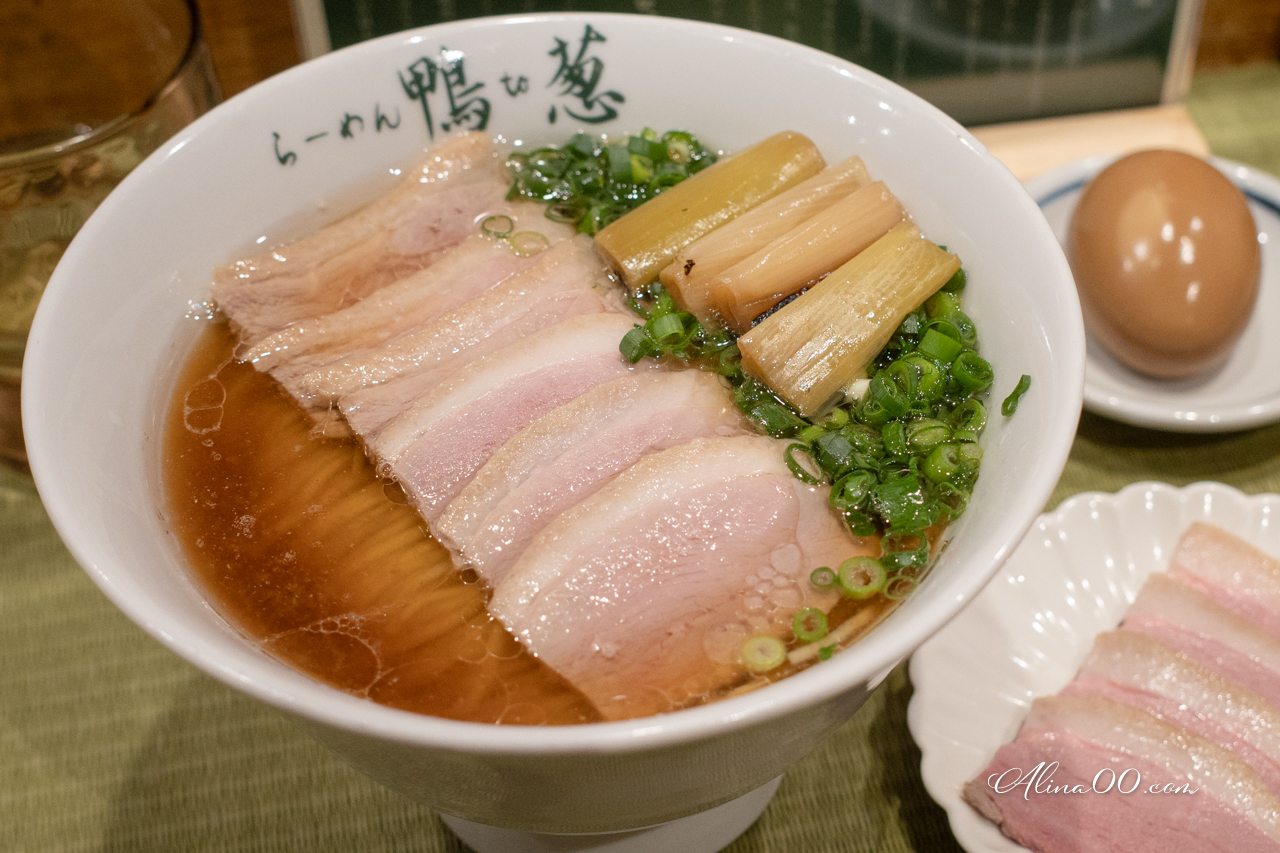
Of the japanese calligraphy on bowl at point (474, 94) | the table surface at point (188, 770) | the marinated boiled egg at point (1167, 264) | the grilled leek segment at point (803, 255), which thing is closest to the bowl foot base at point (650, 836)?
the table surface at point (188, 770)

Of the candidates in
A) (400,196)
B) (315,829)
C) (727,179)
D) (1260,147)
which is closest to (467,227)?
(400,196)

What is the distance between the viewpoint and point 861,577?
1.25 m

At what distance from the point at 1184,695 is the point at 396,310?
1372 millimetres

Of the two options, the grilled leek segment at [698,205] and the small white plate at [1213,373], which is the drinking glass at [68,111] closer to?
the grilled leek segment at [698,205]

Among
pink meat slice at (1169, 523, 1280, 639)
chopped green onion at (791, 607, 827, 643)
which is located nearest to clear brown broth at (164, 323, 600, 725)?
chopped green onion at (791, 607, 827, 643)

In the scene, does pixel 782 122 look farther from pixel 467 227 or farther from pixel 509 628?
pixel 509 628

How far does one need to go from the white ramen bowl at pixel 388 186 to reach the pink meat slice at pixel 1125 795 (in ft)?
1.72

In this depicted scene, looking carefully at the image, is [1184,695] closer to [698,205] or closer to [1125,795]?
[1125,795]

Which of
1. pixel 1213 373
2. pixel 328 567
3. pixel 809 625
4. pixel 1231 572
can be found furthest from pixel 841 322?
pixel 1213 373

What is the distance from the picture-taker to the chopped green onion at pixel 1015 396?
1.20m

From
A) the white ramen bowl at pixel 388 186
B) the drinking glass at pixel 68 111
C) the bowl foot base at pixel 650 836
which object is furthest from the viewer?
the drinking glass at pixel 68 111

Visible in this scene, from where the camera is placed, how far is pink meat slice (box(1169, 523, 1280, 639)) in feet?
5.49

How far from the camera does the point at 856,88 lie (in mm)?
1546

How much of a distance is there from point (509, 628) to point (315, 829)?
67 centimetres
